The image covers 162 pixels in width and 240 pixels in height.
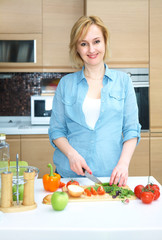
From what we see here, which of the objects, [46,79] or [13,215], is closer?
[13,215]

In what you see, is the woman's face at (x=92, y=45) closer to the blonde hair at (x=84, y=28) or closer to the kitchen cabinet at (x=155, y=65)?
the blonde hair at (x=84, y=28)

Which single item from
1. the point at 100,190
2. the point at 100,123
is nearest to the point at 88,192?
the point at 100,190

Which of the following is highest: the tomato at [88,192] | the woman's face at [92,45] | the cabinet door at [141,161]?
the woman's face at [92,45]

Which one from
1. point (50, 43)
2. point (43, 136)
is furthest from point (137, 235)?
point (50, 43)

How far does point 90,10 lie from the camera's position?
3.09 m

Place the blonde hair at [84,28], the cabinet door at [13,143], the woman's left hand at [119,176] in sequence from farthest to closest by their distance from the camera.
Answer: the cabinet door at [13,143]
the blonde hair at [84,28]
the woman's left hand at [119,176]

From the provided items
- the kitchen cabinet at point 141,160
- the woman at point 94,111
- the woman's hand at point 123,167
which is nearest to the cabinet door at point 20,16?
the kitchen cabinet at point 141,160

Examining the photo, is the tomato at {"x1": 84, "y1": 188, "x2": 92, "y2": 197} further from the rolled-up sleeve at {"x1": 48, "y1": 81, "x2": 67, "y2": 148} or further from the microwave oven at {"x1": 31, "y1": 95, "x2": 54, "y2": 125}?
the microwave oven at {"x1": 31, "y1": 95, "x2": 54, "y2": 125}

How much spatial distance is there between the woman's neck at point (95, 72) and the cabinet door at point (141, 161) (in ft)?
5.33

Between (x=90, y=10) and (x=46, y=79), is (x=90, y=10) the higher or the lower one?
the higher one

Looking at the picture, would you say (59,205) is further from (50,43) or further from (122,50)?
(50,43)

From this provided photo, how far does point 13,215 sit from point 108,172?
2.19ft

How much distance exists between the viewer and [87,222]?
95 cm

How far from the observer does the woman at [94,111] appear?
1497 millimetres
